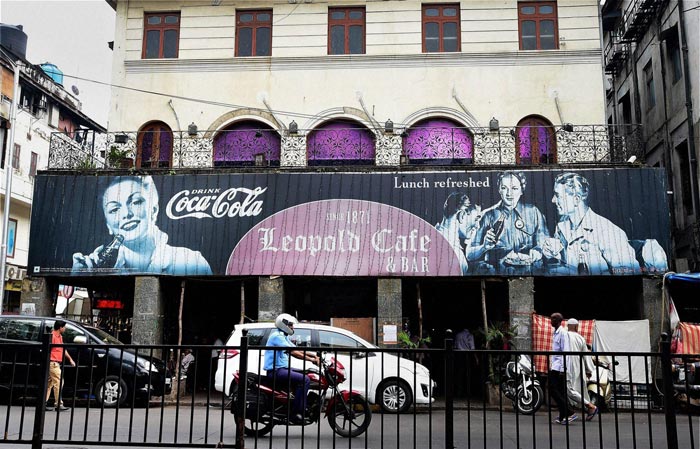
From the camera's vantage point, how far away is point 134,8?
20.5 metres

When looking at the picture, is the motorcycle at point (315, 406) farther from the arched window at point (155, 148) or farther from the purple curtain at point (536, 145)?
the arched window at point (155, 148)

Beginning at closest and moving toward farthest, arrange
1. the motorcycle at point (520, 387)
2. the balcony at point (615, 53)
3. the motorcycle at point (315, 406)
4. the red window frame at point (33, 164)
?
the motorcycle at point (520, 387) → the motorcycle at point (315, 406) → the balcony at point (615, 53) → the red window frame at point (33, 164)

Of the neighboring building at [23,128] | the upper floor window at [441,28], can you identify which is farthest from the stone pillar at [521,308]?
the neighboring building at [23,128]

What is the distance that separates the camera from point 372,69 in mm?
19609

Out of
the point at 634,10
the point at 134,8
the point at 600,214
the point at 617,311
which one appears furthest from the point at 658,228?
the point at 134,8

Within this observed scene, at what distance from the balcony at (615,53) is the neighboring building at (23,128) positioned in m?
22.8

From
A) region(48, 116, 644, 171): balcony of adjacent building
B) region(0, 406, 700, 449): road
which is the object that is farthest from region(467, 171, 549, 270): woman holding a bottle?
region(0, 406, 700, 449): road

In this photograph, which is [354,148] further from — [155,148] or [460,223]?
[155,148]

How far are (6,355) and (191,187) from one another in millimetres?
10347

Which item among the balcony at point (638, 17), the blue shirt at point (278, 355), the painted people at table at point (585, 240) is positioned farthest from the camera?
the balcony at point (638, 17)

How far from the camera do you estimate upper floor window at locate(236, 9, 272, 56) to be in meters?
20.1

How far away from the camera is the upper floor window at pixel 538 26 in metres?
19.4

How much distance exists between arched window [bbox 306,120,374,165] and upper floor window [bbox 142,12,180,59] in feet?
17.2

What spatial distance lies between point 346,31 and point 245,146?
4.67m
